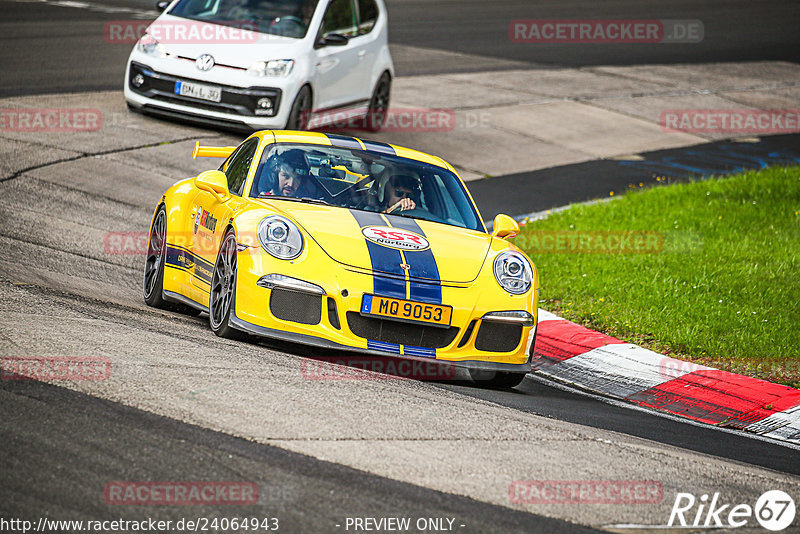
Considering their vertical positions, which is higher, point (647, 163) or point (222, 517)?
point (222, 517)

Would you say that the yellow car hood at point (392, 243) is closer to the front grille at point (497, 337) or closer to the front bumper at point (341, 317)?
the front bumper at point (341, 317)

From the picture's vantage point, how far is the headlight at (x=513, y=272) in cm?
717

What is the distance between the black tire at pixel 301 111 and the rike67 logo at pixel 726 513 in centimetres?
952

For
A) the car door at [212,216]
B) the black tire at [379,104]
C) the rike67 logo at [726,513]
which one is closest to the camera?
the rike67 logo at [726,513]

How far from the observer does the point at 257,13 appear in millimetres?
14570

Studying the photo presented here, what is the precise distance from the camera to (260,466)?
182 inches

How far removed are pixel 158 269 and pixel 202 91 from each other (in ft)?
18.8

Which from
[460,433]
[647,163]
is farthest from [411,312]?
[647,163]

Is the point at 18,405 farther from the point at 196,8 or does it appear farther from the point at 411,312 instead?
the point at 196,8

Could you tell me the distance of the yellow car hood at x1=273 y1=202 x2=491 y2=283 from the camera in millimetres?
6895

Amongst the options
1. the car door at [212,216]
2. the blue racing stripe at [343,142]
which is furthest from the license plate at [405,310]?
the blue racing stripe at [343,142]

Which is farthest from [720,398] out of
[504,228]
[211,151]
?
[211,151]

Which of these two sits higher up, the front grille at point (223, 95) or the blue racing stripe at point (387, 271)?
the blue racing stripe at point (387, 271)

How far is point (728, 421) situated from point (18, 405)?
4521 millimetres
